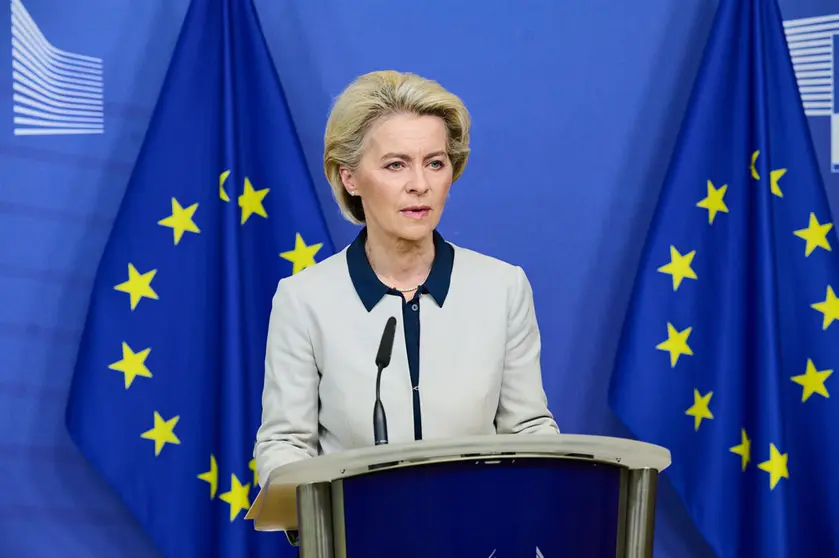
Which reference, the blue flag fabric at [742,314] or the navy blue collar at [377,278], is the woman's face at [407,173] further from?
the blue flag fabric at [742,314]

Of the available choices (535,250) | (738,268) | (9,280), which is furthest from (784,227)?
(9,280)

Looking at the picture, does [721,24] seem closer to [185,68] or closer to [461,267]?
[461,267]

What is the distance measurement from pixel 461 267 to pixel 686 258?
0.98m

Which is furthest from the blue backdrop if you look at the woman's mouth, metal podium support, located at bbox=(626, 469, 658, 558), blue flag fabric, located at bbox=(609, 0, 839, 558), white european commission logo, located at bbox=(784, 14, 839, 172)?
metal podium support, located at bbox=(626, 469, 658, 558)

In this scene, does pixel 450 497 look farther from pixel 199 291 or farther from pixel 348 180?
pixel 199 291

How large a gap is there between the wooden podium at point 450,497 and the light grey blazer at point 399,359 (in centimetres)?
56

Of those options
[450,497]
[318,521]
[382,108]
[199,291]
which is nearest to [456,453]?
[450,497]

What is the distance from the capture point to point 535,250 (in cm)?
298

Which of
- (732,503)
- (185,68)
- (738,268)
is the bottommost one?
(732,503)

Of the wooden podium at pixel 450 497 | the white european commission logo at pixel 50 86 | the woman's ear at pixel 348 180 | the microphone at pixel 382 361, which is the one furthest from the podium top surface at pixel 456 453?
the white european commission logo at pixel 50 86

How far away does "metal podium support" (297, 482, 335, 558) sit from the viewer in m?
1.27

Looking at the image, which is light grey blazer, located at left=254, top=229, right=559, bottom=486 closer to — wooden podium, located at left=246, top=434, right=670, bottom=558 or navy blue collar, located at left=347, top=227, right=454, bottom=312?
navy blue collar, located at left=347, top=227, right=454, bottom=312

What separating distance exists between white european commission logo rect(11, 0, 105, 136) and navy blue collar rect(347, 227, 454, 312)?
1.20 meters

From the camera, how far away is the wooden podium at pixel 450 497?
125cm
